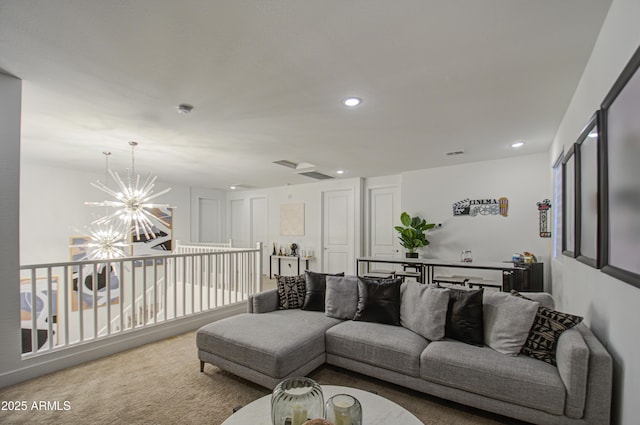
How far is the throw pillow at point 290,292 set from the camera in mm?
3278

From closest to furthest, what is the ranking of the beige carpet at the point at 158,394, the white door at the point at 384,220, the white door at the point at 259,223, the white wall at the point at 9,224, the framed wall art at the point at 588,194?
1. the framed wall art at the point at 588,194
2. the beige carpet at the point at 158,394
3. the white wall at the point at 9,224
4. the white door at the point at 384,220
5. the white door at the point at 259,223

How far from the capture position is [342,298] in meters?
3.05

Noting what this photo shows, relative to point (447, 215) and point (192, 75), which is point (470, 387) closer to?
point (192, 75)

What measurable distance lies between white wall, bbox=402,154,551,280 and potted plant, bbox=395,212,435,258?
0.82ft

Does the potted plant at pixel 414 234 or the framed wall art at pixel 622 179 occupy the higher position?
the framed wall art at pixel 622 179

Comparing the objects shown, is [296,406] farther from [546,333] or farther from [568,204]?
[568,204]

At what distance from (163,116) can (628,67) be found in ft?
11.5

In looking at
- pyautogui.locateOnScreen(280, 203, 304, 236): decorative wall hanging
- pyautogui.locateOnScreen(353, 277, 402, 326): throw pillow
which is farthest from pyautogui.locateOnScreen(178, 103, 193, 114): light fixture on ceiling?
pyautogui.locateOnScreen(280, 203, 304, 236): decorative wall hanging

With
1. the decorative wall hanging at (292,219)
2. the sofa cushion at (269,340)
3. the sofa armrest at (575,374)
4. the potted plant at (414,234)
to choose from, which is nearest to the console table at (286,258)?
the decorative wall hanging at (292,219)

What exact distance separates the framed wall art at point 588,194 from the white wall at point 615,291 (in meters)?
0.14

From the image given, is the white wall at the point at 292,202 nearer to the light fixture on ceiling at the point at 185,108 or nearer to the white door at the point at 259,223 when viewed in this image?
the white door at the point at 259,223

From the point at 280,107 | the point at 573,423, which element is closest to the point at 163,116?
the point at 280,107

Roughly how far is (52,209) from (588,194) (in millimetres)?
7549

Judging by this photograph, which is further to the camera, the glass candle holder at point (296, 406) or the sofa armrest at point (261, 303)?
the sofa armrest at point (261, 303)
